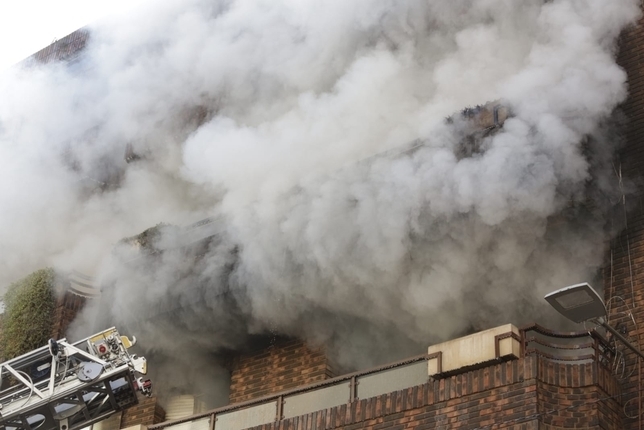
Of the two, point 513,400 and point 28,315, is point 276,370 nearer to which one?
point 28,315

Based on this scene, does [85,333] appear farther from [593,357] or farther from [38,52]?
[593,357]

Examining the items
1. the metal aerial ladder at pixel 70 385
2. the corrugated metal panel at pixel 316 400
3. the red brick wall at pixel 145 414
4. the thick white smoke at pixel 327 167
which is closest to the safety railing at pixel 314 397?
the corrugated metal panel at pixel 316 400

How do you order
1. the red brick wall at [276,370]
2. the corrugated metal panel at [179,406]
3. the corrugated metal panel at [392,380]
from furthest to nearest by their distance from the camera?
1. the corrugated metal panel at [179,406]
2. the red brick wall at [276,370]
3. the corrugated metal panel at [392,380]

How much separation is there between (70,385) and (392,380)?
3.09m

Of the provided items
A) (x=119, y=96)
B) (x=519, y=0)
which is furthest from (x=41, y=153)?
(x=519, y=0)

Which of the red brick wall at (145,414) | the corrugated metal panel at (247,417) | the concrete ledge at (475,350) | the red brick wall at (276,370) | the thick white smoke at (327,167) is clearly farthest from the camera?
the red brick wall at (145,414)

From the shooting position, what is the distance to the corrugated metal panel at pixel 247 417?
12.4m

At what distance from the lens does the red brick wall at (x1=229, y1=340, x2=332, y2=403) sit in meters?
13.9

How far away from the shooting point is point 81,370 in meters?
11.9

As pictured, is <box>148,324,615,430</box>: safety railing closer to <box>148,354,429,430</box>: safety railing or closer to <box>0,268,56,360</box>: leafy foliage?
<box>148,354,429,430</box>: safety railing

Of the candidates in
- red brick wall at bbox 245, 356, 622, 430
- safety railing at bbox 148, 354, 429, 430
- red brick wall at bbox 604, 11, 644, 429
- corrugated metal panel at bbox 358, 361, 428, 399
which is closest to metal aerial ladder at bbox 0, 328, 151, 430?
safety railing at bbox 148, 354, 429, 430

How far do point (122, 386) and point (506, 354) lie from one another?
12.5ft

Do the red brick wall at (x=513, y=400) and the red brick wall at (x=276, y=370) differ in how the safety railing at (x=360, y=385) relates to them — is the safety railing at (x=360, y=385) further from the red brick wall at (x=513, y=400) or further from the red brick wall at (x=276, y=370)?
the red brick wall at (x=276, y=370)

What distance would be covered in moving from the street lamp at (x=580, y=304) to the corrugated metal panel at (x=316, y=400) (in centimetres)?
287
